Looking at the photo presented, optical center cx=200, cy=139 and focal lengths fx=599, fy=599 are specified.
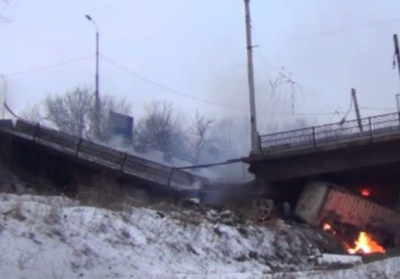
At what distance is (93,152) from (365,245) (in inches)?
615

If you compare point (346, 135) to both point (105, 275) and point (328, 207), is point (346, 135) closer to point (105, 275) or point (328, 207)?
point (328, 207)

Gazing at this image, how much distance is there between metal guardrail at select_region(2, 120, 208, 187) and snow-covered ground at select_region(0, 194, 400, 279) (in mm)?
14649

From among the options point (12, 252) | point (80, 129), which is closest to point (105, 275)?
point (12, 252)

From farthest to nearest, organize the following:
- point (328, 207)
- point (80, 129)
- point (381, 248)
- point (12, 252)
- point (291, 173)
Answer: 1. point (80, 129)
2. point (291, 173)
3. point (328, 207)
4. point (381, 248)
5. point (12, 252)

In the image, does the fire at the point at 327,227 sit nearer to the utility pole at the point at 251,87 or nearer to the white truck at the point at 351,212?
the white truck at the point at 351,212

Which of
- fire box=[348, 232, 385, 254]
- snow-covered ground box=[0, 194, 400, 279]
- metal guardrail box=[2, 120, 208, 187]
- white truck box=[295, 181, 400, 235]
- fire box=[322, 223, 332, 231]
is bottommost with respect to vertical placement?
snow-covered ground box=[0, 194, 400, 279]

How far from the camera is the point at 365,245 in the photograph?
1126 inches

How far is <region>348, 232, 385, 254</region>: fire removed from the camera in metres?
27.6

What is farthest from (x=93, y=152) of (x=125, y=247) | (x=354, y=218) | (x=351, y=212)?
(x=125, y=247)

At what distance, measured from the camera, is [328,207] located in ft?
99.9

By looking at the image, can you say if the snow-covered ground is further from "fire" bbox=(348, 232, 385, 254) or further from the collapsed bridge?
the collapsed bridge

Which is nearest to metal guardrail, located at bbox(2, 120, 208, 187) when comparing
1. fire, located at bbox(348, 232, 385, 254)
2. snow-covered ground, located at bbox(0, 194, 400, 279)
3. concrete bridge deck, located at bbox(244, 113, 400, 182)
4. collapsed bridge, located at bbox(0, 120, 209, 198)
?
collapsed bridge, located at bbox(0, 120, 209, 198)

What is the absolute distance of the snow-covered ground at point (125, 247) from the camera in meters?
11.9

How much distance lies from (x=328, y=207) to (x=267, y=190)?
14.3 ft
